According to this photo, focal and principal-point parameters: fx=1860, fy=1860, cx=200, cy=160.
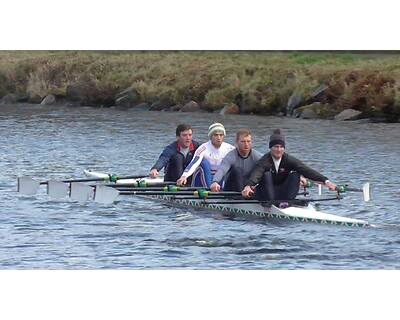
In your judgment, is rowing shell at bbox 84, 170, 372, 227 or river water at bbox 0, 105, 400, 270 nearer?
river water at bbox 0, 105, 400, 270

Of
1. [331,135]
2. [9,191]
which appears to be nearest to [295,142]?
[331,135]

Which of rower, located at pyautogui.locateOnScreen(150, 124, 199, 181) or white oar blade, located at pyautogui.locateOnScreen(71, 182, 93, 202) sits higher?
rower, located at pyautogui.locateOnScreen(150, 124, 199, 181)

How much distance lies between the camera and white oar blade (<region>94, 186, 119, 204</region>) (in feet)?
47.0

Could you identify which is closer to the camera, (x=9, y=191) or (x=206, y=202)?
(x=9, y=191)

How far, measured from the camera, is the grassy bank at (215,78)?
1346 cm

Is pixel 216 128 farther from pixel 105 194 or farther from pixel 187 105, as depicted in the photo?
pixel 105 194

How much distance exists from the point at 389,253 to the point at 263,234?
3.92ft

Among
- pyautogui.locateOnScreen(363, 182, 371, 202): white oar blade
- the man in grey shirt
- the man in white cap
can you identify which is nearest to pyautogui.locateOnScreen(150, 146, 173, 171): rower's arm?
the man in white cap

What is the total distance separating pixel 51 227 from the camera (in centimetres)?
1366

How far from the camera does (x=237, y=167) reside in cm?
1493

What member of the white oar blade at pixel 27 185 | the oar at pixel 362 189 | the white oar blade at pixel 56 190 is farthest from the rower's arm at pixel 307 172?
the white oar blade at pixel 27 185

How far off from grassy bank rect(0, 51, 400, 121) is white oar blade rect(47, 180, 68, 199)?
65 cm

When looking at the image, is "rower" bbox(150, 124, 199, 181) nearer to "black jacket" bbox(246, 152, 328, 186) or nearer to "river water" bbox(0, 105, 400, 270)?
"river water" bbox(0, 105, 400, 270)
